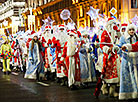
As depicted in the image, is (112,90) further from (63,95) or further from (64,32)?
(64,32)

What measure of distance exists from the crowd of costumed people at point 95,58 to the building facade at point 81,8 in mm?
14534

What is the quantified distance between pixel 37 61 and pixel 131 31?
915 centimetres

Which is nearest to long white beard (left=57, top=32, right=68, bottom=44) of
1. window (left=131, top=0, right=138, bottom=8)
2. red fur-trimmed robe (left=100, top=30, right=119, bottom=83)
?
red fur-trimmed robe (left=100, top=30, right=119, bottom=83)

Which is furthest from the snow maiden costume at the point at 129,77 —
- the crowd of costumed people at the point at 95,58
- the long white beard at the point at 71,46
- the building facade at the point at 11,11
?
the building facade at the point at 11,11

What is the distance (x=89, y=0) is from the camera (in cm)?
4619

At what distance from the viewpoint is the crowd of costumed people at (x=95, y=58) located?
12.0m

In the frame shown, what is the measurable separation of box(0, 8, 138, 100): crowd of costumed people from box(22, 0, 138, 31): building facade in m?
14.5

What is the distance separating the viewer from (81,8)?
49312 millimetres

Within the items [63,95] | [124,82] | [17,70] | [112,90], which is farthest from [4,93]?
[17,70]

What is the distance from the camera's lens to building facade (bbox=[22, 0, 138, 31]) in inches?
1515

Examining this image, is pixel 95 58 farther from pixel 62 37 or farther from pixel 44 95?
pixel 62 37

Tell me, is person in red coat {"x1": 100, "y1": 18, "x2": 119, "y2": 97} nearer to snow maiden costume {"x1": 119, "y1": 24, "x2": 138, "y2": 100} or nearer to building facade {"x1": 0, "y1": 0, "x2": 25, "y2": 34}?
snow maiden costume {"x1": 119, "y1": 24, "x2": 138, "y2": 100}

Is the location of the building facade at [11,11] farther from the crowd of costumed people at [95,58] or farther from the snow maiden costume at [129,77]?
the snow maiden costume at [129,77]

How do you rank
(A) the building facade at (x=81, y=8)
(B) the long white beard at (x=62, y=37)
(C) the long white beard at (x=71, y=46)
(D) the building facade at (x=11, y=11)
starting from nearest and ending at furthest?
1. (C) the long white beard at (x=71, y=46)
2. (B) the long white beard at (x=62, y=37)
3. (A) the building facade at (x=81, y=8)
4. (D) the building facade at (x=11, y=11)
